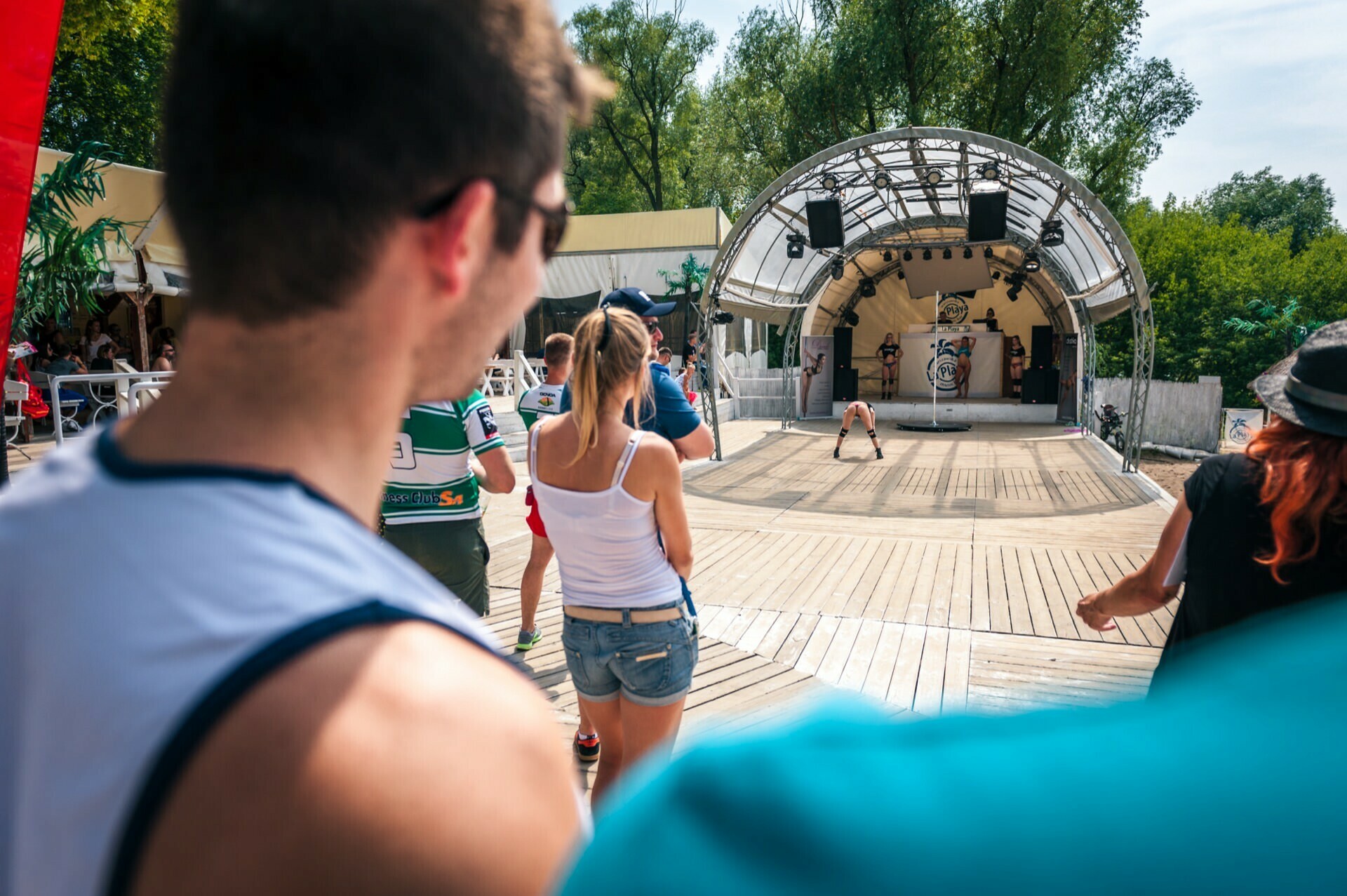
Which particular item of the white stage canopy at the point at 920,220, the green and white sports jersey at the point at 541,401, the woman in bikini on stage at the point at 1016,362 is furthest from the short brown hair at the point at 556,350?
the woman in bikini on stage at the point at 1016,362

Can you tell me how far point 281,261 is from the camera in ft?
2.14

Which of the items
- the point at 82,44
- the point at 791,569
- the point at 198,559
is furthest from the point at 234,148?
the point at 82,44

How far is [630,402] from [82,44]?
16.9m

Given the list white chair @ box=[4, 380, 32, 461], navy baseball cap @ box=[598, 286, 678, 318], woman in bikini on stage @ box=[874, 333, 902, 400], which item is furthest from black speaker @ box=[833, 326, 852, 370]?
navy baseball cap @ box=[598, 286, 678, 318]

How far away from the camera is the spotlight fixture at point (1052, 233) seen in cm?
1390

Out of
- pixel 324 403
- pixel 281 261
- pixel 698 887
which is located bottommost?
pixel 698 887

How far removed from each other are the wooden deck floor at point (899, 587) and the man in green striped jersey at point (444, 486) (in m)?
1.02

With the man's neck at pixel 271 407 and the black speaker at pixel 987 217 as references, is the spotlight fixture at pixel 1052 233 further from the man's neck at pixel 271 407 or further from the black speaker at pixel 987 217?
the man's neck at pixel 271 407

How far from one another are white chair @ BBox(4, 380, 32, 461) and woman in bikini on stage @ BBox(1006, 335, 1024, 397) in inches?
870

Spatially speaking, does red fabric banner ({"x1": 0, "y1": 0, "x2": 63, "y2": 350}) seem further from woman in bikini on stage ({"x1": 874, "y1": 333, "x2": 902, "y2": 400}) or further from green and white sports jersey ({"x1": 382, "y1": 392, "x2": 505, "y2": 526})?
woman in bikini on stage ({"x1": 874, "y1": 333, "x2": 902, "y2": 400})

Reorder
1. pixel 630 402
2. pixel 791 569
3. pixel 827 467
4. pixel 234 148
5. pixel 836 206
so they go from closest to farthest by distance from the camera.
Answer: pixel 234 148
pixel 630 402
pixel 791 569
pixel 827 467
pixel 836 206

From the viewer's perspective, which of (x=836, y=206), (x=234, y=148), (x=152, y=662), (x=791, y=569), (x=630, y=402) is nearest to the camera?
(x=152, y=662)

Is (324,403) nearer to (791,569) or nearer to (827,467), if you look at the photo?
(791,569)

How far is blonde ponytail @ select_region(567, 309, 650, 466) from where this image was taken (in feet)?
8.23
